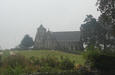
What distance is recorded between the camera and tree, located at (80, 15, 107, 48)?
53281 millimetres

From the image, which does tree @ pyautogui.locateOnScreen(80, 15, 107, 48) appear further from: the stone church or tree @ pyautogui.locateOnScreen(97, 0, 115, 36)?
tree @ pyautogui.locateOnScreen(97, 0, 115, 36)

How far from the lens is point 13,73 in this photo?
1184 cm

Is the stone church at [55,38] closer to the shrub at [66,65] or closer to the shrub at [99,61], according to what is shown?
the shrub at [99,61]

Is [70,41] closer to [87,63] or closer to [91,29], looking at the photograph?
[91,29]

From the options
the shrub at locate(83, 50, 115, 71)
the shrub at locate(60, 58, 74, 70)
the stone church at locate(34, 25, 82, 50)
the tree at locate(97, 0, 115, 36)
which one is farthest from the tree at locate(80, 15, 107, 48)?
the shrub at locate(60, 58, 74, 70)

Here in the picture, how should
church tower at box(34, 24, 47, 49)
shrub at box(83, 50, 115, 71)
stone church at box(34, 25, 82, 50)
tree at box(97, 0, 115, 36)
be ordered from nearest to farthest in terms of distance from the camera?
1. shrub at box(83, 50, 115, 71)
2. tree at box(97, 0, 115, 36)
3. stone church at box(34, 25, 82, 50)
4. church tower at box(34, 24, 47, 49)

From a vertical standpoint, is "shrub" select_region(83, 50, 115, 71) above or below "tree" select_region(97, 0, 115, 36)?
below

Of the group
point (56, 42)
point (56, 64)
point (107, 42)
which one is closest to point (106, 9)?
point (56, 64)

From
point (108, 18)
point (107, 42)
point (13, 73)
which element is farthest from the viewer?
point (107, 42)

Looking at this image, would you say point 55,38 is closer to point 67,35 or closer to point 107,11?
point 67,35

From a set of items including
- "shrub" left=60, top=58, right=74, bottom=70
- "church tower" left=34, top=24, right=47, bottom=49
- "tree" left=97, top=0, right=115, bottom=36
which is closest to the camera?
"shrub" left=60, top=58, right=74, bottom=70

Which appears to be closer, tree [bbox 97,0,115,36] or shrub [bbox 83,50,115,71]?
shrub [bbox 83,50,115,71]

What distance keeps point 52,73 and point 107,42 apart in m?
41.3

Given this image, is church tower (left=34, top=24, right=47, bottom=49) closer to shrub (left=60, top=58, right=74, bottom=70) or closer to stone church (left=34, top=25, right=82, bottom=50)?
stone church (left=34, top=25, right=82, bottom=50)
